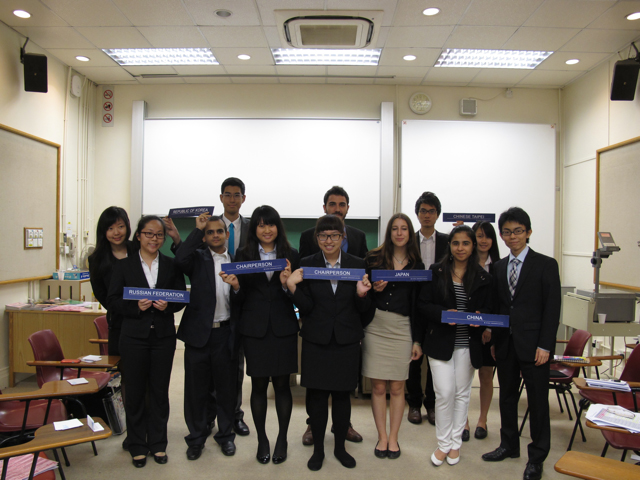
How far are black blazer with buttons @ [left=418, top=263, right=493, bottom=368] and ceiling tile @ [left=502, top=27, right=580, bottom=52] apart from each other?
10.1ft

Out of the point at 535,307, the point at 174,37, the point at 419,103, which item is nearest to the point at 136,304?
Result: the point at 535,307

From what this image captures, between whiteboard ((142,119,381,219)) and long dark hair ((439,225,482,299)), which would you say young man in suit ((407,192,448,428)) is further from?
whiteboard ((142,119,381,219))

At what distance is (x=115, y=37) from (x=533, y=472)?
547 cm

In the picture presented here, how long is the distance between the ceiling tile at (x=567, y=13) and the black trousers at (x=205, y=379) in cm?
402

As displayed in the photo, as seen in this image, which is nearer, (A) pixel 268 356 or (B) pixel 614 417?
(B) pixel 614 417

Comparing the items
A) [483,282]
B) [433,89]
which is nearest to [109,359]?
[483,282]

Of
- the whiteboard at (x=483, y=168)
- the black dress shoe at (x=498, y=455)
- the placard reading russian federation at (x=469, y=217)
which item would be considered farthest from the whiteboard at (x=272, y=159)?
the black dress shoe at (x=498, y=455)

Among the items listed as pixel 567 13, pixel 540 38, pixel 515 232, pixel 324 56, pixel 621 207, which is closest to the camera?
pixel 515 232

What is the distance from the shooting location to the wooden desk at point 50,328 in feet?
14.3

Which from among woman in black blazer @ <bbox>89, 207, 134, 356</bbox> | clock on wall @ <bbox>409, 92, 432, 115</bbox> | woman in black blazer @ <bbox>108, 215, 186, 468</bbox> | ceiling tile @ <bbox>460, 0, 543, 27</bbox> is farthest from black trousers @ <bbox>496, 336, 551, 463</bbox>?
clock on wall @ <bbox>409, 92, 432, 115</bbox>

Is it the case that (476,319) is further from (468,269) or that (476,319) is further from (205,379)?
(205,379)

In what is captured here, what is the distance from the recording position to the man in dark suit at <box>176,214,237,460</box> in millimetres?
2725

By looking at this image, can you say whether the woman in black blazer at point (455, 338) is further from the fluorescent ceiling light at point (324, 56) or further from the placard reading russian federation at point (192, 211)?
the fluorescent ceiling light at point (324, 56)

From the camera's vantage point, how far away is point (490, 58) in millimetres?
5098
